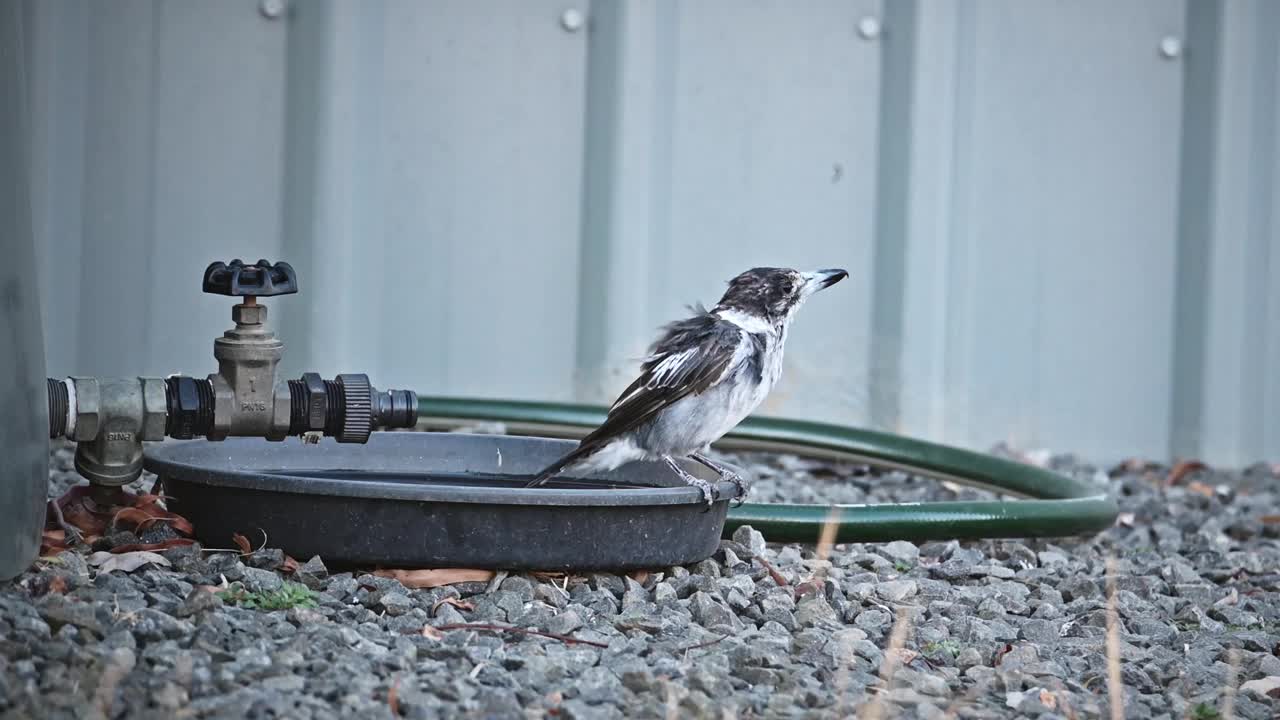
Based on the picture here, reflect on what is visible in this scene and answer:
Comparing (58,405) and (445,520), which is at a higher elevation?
(58,405)

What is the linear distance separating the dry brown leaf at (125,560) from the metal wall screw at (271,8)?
2569mm

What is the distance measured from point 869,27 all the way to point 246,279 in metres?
3.24

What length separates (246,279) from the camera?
350 centimetres

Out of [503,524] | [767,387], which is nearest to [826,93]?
[767,387]

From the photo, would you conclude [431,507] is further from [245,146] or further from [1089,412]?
[1089,412]

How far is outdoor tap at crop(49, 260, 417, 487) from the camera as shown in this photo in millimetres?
3506

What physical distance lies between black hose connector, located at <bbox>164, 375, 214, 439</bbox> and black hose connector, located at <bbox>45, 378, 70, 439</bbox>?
0.22m

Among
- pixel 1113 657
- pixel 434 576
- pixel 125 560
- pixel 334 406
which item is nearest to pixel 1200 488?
pixel 1113 657

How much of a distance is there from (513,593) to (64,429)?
1.12 meters

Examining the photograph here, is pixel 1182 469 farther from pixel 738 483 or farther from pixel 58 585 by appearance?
pixel 58 585

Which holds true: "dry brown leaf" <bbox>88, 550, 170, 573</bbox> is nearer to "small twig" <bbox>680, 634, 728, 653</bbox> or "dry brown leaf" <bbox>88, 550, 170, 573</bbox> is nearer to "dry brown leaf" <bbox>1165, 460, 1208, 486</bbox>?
"small twig" <bbox>680, 634, 728, 653</bbox>

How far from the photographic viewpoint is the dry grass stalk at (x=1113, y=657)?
2998 millimetres

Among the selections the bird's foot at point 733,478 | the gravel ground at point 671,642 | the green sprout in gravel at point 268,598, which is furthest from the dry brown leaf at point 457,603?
the bird's foot at point 733,478

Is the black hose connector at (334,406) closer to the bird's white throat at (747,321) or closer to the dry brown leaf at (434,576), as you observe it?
the dry brown leaf at (434,576)
